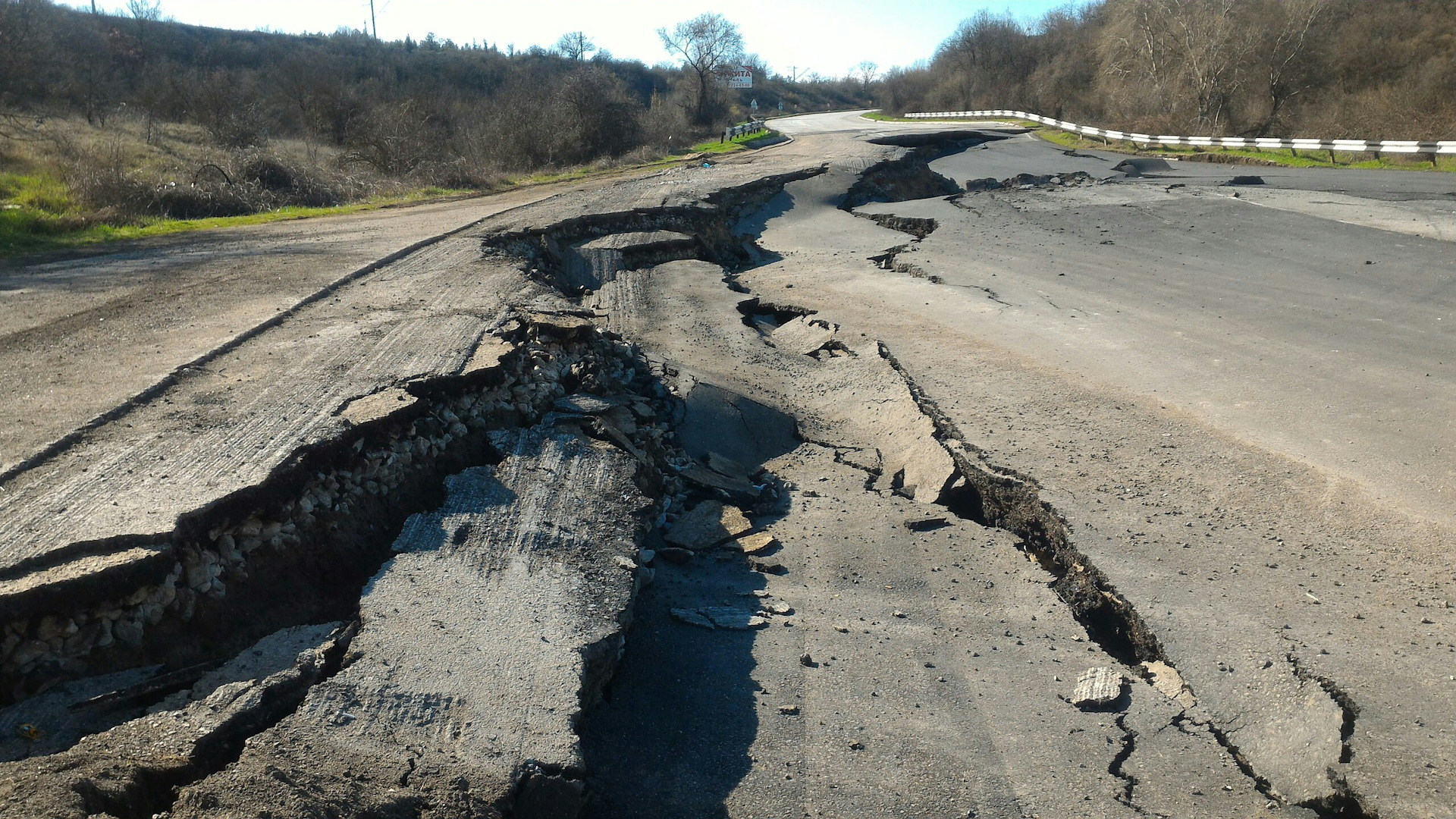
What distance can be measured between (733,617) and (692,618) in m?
0.19

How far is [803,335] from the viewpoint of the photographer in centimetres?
827

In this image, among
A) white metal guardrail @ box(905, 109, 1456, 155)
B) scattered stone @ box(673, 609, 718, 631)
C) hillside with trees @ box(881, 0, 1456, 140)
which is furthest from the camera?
hillside with trees @ box(881, 0, 1456, 140)

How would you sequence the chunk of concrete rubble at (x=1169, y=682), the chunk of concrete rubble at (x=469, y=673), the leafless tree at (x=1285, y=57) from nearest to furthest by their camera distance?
the chunk of concrete rubble at (x=469, y=673) < the chunk of concrete rubble at (x=1169, y=682) < the leafless tree at (x=1285, y=57)

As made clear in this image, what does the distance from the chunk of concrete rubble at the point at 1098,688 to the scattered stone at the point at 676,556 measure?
6.49 feet

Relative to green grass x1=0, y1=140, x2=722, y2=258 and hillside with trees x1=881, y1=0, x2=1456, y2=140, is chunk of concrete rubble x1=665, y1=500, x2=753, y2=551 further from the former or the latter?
hillside with trees x1=881, y1=0, x2=1456, y2=140

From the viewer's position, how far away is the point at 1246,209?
12.9 metres

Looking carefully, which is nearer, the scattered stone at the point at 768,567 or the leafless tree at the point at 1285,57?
the scattered stone at the point at 768,567

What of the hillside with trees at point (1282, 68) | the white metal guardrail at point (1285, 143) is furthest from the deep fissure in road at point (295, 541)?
the hillside with trees at point (1282, 68)

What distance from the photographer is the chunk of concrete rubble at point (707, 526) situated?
4.62 metres

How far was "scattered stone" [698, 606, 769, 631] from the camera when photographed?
3.85 meters

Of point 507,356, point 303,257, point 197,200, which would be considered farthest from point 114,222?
point 507,356

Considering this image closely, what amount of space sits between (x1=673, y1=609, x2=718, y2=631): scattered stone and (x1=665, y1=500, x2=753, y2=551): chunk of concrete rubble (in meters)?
0.68

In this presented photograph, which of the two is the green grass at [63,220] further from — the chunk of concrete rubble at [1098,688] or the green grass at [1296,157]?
the green grass at [1296,157]

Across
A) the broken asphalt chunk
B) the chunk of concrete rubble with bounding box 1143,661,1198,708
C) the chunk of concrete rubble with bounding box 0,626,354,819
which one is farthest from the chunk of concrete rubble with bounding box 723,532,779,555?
the chunk of concrete rubble with bounding box 0,626,354,819
